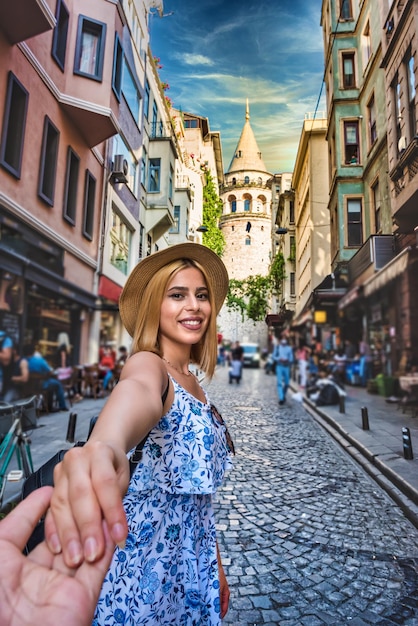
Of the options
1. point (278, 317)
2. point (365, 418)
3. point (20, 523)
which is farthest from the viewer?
point (365, 418)

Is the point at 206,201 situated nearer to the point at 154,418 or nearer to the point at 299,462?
the point at 154,418

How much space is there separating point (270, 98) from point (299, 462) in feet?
14.2

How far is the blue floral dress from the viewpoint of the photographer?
1.02 meters

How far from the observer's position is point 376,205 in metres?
3.40

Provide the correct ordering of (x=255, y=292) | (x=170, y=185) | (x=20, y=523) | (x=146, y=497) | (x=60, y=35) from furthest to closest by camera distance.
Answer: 1. (x=60, y=35)
2. (x=170, y=185)
3. (x=255, y=292)
4. (x=146, y=497)
5. (x=20, y=523)

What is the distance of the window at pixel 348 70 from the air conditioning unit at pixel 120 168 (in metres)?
2.43

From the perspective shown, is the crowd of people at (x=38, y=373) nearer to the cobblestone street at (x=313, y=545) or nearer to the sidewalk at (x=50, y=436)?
the sidewalk at (x=50, y=436)

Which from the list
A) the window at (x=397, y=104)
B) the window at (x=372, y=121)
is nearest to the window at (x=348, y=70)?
the window at (x=372, y=121)

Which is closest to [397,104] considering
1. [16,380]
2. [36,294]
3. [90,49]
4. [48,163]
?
[48,163]

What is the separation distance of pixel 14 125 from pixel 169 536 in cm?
501

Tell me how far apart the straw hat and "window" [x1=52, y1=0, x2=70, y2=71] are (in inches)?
166

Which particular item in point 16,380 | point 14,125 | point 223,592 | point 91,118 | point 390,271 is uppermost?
point 91,118

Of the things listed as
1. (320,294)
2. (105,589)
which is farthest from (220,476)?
(320,294)

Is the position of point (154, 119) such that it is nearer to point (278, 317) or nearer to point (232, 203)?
point (232, 203)
